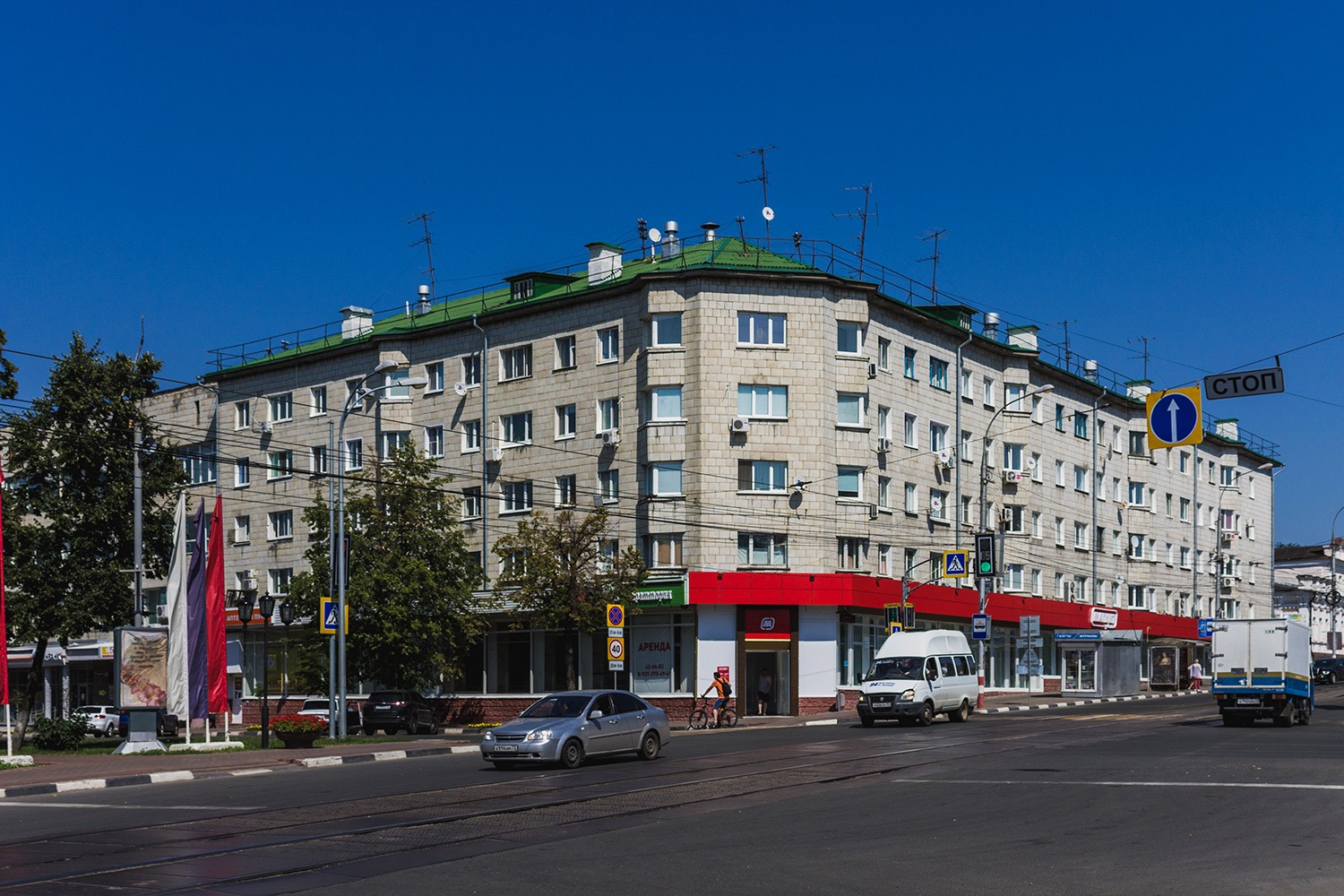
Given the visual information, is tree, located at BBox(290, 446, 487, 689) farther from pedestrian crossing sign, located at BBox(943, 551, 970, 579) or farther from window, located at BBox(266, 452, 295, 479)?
pedestrian crossing sign, located at BBox(943, 551, 970, 579)

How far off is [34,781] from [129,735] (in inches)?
310

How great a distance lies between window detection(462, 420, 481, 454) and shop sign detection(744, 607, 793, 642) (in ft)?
47.2

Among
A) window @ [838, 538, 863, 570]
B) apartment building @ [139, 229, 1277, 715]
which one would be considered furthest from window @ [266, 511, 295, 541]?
window @ [838, 538, 863, 570]

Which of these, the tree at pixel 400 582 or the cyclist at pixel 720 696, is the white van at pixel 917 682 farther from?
the tree at pixel 400 582

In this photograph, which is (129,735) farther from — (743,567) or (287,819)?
(743,567)

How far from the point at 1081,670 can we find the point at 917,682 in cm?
3271

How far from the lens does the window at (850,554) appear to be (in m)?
49.3

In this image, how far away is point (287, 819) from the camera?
15742 mm

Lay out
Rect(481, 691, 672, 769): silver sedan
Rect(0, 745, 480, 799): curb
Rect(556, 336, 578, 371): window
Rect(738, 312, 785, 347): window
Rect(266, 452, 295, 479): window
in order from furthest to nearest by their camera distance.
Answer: Rect(266, 452, 295, 479): window → Rect(556, 336, 578, 371): window → Rect(738, 312, 785, 347): window → Rect(481, 691, 672, 769): silver sedan → Rect(0, 745, 480, 799): curb

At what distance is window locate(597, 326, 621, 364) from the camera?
50.8 meters

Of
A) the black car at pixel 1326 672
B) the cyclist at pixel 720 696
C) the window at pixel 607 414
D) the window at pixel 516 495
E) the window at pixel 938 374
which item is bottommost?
the black car at pixel 1326 672

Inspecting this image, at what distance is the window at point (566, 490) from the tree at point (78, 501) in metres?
15.9

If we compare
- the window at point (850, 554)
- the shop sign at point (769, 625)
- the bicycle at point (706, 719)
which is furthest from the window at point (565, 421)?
the bicycle at point (706, 719)

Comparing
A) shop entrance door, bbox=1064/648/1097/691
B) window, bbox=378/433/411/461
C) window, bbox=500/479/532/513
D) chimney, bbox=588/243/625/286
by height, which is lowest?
shop entrance door, bbox=1064/648/1097/691
